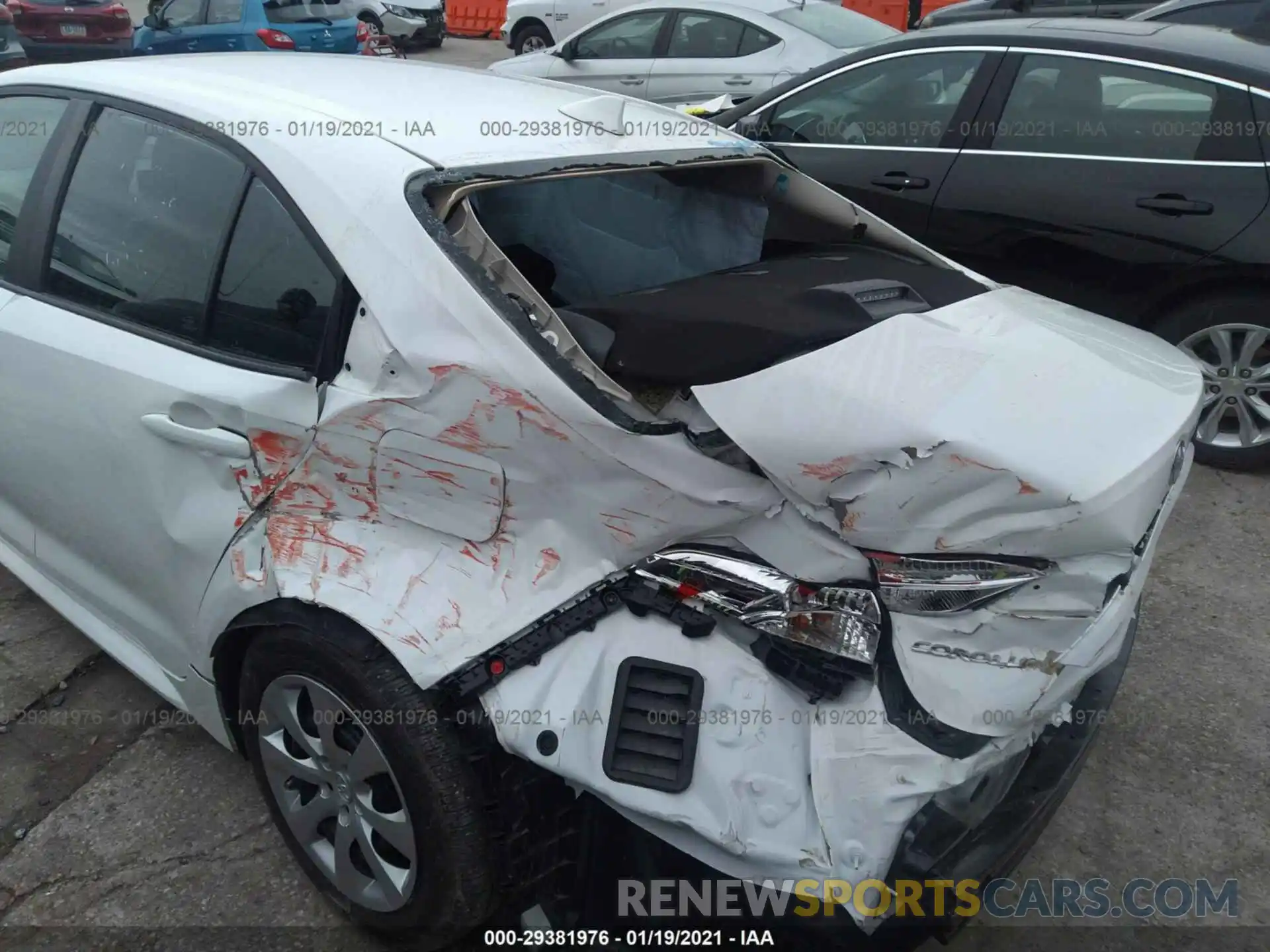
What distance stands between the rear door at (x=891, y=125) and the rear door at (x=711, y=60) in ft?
10.2

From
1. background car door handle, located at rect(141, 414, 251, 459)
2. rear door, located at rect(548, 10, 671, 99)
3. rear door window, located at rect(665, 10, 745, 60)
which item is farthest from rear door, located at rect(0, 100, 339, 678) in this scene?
rear door, located at rect(548, 10, 671, 99)

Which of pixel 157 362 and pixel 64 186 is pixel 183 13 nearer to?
pixel 64 186

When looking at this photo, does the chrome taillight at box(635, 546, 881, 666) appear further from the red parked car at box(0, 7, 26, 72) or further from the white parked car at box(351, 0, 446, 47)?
the white parked car at box(351, 0, 446, 47)

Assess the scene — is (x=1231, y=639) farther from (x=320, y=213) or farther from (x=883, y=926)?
(x=320, y=213)

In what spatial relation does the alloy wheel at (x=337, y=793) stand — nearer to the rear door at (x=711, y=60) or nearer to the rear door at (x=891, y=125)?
the rear door at (x=891, y=125)

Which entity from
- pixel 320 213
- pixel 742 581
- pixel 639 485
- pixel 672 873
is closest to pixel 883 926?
pixel 672 873

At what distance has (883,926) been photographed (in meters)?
1.55

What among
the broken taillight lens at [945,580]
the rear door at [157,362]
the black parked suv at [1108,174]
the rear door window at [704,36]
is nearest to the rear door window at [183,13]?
the rear door window at [704,36]

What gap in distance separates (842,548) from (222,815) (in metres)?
1.78

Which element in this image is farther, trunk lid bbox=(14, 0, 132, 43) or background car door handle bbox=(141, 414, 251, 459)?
trunk lid bbox=(14, 0, 132, 43)

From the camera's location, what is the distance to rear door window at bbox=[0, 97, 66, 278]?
2594 mm

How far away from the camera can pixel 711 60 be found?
320 inches

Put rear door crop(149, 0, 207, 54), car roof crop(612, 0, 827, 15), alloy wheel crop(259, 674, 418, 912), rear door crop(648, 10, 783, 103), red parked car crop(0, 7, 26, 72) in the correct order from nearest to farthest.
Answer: alloy wheel crop(259, 674, 418, 912) < rear door crop(648, 10, 783, 103) < car roof crop(612, 0, 827, 15) < red parked car crop(0, 7, 26, 72) < rear door crop(149, 0, 207, 54)

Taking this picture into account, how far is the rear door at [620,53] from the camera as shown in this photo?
8523mm
